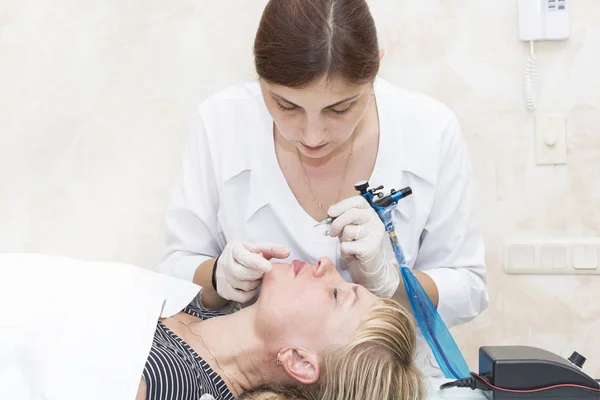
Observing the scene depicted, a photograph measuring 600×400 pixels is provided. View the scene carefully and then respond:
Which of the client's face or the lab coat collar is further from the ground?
the lab coat collar

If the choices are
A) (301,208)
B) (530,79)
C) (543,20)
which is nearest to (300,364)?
(301,208)

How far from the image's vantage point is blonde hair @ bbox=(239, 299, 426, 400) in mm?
1551

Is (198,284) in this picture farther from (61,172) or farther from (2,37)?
(2,37)

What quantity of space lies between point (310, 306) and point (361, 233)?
0.66 feet

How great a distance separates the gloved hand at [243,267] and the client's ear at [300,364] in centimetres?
18

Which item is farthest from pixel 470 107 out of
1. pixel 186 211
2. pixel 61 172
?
pixel 61 172

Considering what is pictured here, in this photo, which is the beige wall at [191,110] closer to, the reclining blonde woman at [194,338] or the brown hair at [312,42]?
the reclining blonde woman at [194,338]

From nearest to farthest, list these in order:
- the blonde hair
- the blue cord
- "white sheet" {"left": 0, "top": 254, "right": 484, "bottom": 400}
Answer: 1. "white sheet" {"left": 0, "top": 254, "right": 484, "bottom": 400}
2. the blonde hair
3. the blue cord

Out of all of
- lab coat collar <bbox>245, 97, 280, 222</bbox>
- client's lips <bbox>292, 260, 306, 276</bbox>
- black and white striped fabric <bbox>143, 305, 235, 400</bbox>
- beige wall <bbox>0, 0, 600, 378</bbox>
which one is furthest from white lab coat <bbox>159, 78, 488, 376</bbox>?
beige wall <bbox>0, 0, 600, 378</bbox>

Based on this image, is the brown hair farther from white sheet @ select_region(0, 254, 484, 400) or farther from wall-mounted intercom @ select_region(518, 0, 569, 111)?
wall-mounted intercom @ select_region(518, 0, 569, 111)

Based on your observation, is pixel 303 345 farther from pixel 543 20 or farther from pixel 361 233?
pixel 543 20

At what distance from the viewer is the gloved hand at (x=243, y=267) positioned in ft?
5.31

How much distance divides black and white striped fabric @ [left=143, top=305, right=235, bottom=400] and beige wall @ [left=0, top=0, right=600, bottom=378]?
0.95 m

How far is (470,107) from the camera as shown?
2.34 m
